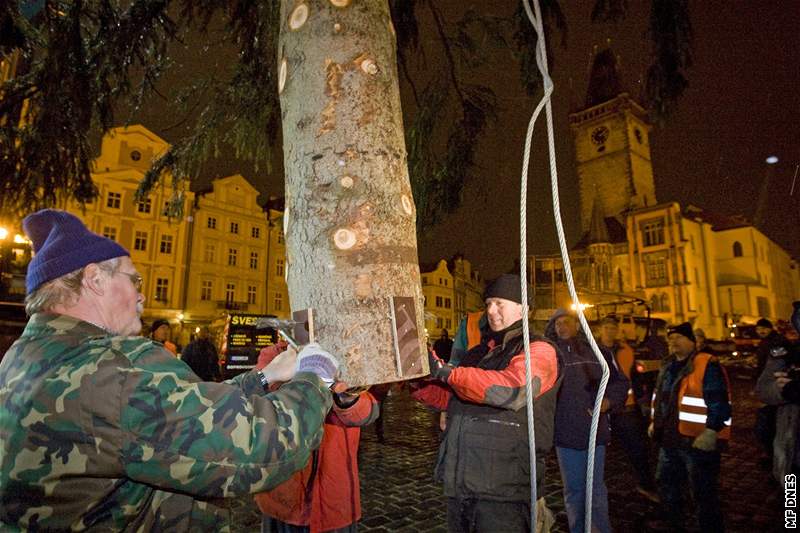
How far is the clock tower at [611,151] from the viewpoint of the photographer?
5728cm

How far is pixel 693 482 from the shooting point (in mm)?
3961

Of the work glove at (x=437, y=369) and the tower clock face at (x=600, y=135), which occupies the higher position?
the tower clock face at (x=600, y=135)

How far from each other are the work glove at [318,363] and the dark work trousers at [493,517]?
1.88m

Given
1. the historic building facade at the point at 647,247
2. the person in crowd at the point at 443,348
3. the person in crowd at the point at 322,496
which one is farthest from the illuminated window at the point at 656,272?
the person in crowd at the point at 322,496

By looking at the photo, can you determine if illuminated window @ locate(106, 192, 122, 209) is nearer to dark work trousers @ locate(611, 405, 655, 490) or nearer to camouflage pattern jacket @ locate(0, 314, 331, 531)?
dark work trousers @ locate(611, 405, 655, 490)

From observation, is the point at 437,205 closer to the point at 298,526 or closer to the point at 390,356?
the point at 298,526

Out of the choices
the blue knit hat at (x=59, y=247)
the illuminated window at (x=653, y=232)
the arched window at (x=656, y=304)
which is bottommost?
the blue knit hat at (x=59, y=247)

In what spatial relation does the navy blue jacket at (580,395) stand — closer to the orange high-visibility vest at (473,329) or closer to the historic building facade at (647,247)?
the orange high-visibility vest at (473,329)

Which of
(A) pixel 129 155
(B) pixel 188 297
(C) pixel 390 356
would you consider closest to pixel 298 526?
(C) pixel 390 356

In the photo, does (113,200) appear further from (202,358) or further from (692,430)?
(692,430)

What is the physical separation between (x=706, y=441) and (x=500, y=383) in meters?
2.73

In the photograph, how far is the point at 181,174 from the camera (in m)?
4.69

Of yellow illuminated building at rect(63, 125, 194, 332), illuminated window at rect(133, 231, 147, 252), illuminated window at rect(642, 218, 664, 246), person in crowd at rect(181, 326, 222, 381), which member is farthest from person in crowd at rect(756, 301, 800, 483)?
illuminated window at rect(642, 218, 664, 246)

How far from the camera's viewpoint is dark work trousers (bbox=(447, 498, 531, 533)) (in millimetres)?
2660
